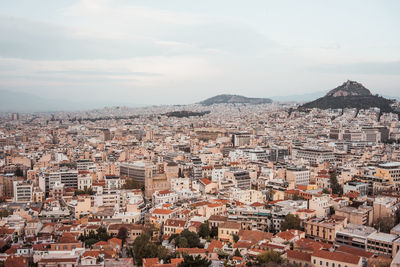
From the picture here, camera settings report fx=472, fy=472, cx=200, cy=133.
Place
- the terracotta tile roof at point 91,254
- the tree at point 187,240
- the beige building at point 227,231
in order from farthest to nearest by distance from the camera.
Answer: the beige building at point 227,231
the tree at point 187,240
the terracotta tile roof at point 91,254

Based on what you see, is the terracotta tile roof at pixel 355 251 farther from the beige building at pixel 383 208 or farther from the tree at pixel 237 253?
the beige building at pixel 383 208

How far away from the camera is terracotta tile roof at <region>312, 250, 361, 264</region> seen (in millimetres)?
12625

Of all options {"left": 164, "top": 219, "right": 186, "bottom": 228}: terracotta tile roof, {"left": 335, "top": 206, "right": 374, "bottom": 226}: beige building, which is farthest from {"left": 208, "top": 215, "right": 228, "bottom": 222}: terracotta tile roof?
{"left": 335, "top": 206, "right": 374, "bottom": 226}: beige building

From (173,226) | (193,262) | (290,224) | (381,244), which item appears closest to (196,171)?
(173,226)

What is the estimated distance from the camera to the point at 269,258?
1306cm

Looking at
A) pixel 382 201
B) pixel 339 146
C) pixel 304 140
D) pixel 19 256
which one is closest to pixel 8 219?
pixel 19 256

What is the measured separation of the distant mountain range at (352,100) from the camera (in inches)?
2465

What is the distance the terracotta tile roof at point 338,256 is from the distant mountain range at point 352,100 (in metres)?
50.8

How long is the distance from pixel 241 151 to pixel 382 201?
1642 centimetres

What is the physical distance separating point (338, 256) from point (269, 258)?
186 centimetres

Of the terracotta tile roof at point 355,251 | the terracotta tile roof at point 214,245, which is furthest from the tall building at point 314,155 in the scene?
the terracotta tile roof at point 214,245

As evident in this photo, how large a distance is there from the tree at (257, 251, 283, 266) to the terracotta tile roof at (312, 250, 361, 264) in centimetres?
99

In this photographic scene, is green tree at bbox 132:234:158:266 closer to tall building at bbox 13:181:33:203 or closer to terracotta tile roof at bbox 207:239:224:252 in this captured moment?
terracotta tile roof at bbox 207:239:224:252

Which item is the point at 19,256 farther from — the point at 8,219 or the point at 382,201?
the point at 382,201
